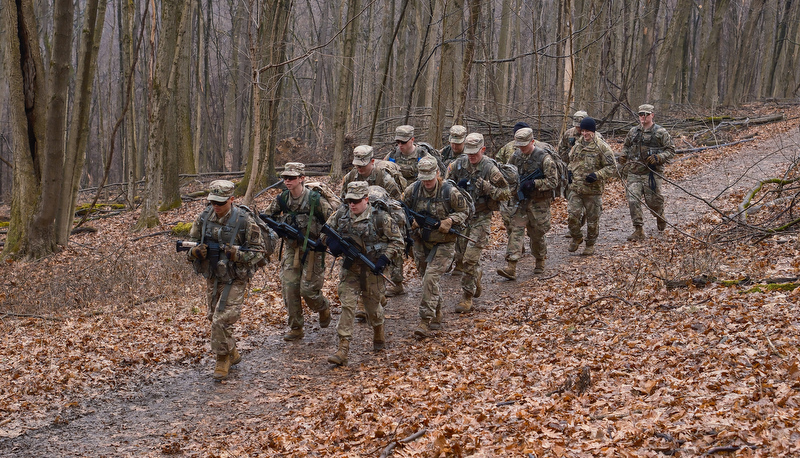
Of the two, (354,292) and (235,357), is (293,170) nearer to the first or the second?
(354,292)

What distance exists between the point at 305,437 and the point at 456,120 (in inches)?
366

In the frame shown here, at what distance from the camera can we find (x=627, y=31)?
25.8 meters

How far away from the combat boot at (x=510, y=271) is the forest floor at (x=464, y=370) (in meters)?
0.12

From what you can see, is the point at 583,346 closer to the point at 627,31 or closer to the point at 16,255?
the point at 16,255

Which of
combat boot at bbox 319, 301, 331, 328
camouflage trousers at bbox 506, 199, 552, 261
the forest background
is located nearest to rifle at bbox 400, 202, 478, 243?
combat boot at bbox 319, 301, 331, 328

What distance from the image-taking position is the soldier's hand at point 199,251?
6758mm

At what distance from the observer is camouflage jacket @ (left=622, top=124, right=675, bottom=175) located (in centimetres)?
1092

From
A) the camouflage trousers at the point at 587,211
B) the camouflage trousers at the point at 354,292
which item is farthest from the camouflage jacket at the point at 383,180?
the camouflage trousers at the point at 587,211

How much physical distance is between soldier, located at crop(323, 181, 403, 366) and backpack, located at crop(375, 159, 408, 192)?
1562 millimetres

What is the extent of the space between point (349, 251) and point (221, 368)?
6.25 ft

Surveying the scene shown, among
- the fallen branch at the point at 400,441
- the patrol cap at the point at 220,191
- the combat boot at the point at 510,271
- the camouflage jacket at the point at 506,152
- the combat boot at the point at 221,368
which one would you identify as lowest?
the combat boot at the point at 221,368

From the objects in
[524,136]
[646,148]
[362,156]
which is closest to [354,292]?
[362,156]

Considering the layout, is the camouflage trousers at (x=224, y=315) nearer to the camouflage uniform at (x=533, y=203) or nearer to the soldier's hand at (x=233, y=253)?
the soldier's hand at (x=233, y=253)

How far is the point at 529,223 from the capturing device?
9.92 meters
